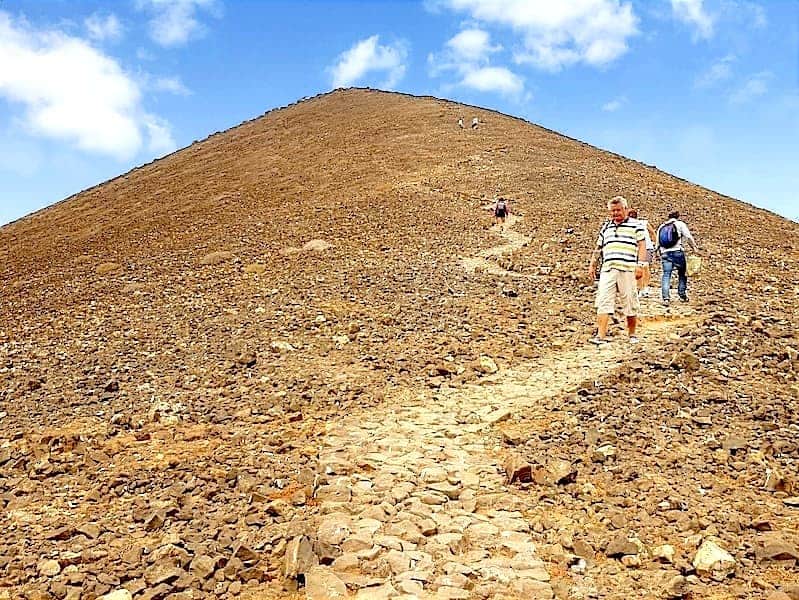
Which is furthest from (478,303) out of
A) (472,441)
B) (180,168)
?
(180,168)

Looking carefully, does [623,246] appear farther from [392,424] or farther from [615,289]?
[392,424]

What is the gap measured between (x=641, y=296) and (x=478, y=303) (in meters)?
2.87

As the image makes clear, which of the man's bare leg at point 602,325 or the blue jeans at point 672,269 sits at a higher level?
the blue jeans at point 672,269

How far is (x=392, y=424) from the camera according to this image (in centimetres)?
659

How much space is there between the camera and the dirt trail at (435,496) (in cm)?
414

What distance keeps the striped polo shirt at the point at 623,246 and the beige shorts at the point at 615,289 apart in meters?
0.08

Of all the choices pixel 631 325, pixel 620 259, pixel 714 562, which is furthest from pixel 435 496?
pixel 631 325

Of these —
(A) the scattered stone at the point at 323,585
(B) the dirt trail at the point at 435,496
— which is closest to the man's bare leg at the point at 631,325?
(B) the dirt trail at the point at 435,496

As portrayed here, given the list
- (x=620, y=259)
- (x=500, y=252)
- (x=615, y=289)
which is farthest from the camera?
(x=500, y=252)

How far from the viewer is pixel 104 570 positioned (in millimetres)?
4359

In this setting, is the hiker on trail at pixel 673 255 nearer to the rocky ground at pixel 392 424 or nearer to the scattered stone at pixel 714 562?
the rocky ground at pixel 392 424

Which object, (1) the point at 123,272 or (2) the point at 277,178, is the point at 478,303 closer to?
(1) the point at 123,272

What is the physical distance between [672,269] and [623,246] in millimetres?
3122

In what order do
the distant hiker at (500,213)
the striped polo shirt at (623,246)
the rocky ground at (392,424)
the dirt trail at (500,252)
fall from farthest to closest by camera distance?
the distant hiker at (500,213)
the dirt trail at (500,252)
the striped polo shirt at (623,246)
the rocky ground at (392,424)
